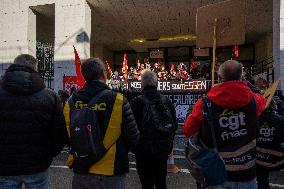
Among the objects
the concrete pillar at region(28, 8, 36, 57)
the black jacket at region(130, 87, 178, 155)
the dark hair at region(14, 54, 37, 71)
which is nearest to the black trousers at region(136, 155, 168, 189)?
the black jacket at region(130, 87, 178, 155)

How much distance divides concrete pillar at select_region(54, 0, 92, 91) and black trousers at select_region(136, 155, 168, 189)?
10809 mm

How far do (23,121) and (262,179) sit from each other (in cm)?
302

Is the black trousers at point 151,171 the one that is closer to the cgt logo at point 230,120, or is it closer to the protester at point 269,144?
the protester at point 269,144

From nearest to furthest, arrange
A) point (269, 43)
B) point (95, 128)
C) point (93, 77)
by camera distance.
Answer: point (95, 128) < point (93, 77) < point (269, 43)

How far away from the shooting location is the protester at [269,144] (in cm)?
438

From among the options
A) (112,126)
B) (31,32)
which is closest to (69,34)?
(31,32)

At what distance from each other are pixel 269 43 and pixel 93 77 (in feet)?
61.7

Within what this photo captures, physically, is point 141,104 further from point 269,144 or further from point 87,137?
point 269,144

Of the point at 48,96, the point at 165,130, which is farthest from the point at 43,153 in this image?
the point at 165,130

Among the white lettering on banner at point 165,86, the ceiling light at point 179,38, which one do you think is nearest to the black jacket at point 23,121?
the white lettering on banner at point 165,86

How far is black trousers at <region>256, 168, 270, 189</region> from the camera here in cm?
430

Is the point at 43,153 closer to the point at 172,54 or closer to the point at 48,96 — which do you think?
the point at 48,96

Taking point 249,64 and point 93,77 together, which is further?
point 249,64

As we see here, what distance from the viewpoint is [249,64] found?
24.5 metres
